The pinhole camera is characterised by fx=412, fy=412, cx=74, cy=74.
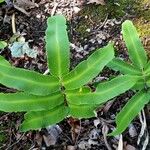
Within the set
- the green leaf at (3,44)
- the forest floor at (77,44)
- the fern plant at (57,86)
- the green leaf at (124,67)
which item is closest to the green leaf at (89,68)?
the fern plant at (57,86)

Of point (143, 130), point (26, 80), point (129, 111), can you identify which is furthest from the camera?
point (143, 130)

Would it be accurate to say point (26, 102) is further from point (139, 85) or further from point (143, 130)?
point (143, 130)

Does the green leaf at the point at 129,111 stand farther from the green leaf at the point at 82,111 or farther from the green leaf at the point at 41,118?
the green leaf at the point at 41,118

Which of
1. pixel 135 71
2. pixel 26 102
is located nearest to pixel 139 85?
pixel 135 71

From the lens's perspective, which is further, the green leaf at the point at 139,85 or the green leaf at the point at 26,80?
the green leaf at the point at 139,85

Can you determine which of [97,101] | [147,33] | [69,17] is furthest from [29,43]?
[97,101]

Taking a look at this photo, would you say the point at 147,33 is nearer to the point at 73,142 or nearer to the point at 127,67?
the point at 127,67
